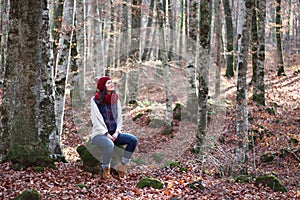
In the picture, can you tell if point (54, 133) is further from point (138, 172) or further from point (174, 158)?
point (174, 158)

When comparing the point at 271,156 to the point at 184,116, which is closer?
the point at 271,156

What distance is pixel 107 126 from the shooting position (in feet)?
24.2

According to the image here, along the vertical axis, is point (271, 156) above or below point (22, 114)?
below

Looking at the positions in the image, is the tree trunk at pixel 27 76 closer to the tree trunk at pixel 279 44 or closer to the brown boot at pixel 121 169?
the brown boot at pixel 121 169

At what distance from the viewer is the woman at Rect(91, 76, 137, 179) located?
23.2 ft

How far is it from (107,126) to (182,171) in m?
2.85

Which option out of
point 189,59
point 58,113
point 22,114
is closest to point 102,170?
point 22,114

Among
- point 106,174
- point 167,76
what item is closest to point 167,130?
point 167,76

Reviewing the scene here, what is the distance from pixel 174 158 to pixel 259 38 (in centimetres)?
782

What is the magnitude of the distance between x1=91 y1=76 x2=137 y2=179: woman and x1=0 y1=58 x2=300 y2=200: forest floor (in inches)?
16.0

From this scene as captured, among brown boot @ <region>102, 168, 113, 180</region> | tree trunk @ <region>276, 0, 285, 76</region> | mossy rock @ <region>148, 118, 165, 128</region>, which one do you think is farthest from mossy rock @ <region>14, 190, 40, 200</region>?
tree trunk @ <region>276, 0, 285, 76</region>

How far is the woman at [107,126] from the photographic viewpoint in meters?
7.08

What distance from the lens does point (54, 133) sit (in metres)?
7.60

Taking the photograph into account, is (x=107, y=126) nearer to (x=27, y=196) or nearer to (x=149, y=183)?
(x=149, y=183)
